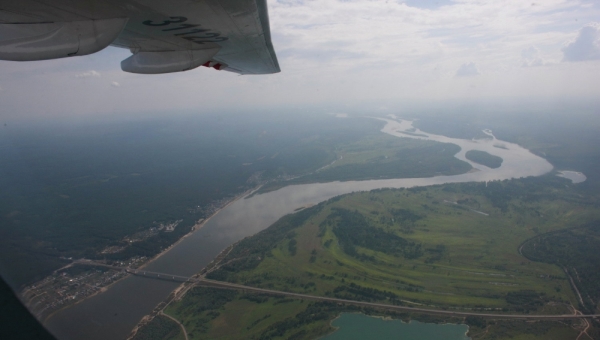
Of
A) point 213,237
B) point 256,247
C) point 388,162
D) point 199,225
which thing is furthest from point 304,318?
point 388,162

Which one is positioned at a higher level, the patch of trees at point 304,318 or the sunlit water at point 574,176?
the patch of trees at point 304,318

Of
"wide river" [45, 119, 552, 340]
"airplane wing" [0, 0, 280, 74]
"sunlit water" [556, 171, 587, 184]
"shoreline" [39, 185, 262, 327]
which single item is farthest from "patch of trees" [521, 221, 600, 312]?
"shoreline" [39, 185, 262, 327]

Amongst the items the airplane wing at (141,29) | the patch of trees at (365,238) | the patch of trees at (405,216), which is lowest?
the patch of trees at (405,216)

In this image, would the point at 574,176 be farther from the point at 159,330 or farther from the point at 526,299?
the point at 159,330

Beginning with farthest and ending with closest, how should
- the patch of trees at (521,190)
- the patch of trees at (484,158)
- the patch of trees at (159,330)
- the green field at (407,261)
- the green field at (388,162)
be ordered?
the patch of trees at (484,158) < the green field at (388,162) < the patch of trees at (521,190) < the green field at (407,261) < the patch of trees at (159,330)

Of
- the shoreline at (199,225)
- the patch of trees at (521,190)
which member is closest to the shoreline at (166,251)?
the shoreline at (199,225)

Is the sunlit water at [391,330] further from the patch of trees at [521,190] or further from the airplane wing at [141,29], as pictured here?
the patch of trees at [521,190]
